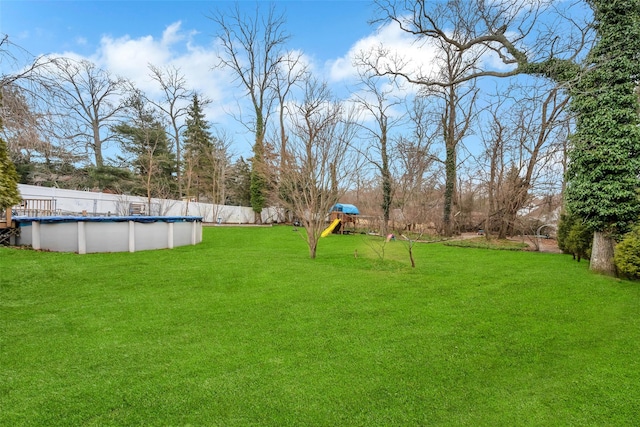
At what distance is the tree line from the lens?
550 cm

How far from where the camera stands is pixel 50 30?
19.2 feet

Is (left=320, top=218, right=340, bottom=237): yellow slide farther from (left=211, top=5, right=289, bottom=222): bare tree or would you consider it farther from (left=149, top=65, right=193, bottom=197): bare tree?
(left=149, top=65, right=193, bottom=197): bare tree

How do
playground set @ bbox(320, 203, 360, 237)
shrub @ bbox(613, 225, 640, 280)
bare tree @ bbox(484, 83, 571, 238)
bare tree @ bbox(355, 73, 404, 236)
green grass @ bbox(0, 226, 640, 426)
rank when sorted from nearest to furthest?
green grass @ bbox(0, 226, 640, 426), shrub @ bbox(613, 225, 640, 280), bare tree @ bbox(484, 83, 571, 238), playground set @ bbox(320, 203, 360, 237), bare tree @ bbox(355, 73, 404, 236)

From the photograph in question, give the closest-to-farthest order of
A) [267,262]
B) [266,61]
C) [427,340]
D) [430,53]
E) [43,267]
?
[427,340], [43,267], [267,262], [430,53], [266,61]

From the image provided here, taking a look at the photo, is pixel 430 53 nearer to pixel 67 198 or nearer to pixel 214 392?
pixel 214 392

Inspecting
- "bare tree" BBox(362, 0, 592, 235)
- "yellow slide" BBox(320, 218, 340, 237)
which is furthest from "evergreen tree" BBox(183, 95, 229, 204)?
"bare tree" BBox(362, 0, 592, 235)

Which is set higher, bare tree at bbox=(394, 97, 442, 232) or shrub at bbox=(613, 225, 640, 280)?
bare tree at bbox=(394, 97, 442, 232)

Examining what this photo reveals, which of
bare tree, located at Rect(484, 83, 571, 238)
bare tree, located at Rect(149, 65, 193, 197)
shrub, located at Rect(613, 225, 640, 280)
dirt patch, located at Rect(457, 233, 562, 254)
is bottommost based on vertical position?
dirt patch, located at Rect(457, 233, 562, 254)

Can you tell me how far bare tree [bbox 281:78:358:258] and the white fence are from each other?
861 centimetres

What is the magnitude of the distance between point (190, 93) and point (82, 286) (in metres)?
23.7

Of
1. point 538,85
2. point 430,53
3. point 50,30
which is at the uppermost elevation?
point 430,53

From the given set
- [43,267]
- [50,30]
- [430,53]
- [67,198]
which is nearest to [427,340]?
[43,267]

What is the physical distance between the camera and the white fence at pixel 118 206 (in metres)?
13.6

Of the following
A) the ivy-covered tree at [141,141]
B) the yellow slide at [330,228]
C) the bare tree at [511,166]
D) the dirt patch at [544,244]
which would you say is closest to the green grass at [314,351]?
the dirt patch at [544,244]
